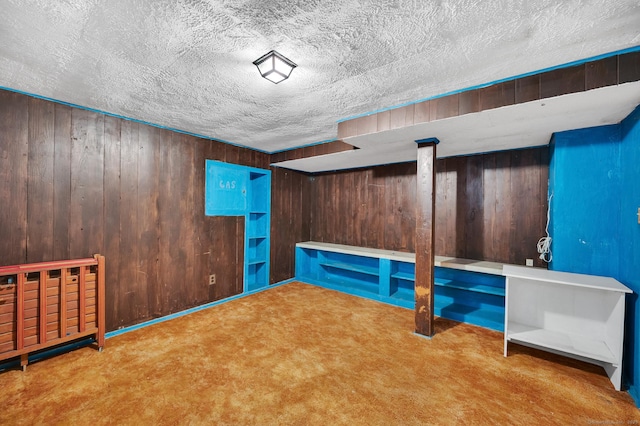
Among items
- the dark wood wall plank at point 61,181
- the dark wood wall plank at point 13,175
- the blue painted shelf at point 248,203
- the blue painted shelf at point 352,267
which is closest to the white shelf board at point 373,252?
the blue painted shelf at point 352,267

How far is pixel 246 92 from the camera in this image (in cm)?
225

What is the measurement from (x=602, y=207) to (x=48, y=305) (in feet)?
16.7

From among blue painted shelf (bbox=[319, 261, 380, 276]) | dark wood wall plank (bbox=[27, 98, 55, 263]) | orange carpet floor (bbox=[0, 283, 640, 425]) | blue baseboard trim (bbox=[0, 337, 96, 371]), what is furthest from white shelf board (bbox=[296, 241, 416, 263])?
dark wood wall plank (bbox=[27, 98, 55, 263])

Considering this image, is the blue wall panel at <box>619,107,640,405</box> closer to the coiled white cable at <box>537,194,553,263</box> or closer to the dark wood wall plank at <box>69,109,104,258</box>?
the coiled white cable at <box>537,194,553,263</box>

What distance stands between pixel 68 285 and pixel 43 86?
5.70 feet

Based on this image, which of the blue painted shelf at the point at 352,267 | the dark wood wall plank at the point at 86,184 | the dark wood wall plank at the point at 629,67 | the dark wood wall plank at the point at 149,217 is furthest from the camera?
the blue painted shelf at the point at 352,267

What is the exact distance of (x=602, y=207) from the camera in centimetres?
240

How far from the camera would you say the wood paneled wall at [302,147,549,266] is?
3.22 meters

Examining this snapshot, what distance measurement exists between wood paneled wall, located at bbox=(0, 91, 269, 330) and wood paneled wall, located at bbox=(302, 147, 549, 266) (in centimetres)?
221

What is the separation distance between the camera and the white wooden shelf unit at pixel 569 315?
80.1 inches

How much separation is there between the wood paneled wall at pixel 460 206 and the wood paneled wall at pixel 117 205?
87.1 inches

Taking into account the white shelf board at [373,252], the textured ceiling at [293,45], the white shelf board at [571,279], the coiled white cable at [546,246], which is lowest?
the white shelf board at [373,252]

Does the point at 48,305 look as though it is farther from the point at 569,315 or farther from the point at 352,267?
the point at 569,315

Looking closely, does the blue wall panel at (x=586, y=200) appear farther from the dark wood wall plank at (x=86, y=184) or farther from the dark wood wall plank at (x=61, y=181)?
the dark wood wall plank at (x=61, y=181)
